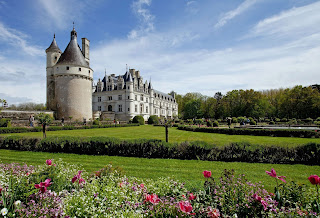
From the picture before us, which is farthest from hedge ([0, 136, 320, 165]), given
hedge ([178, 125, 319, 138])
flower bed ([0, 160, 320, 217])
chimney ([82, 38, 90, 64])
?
chimney ([82, 38, 90, 64])

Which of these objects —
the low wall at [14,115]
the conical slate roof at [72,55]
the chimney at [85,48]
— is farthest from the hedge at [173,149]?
the chimney at [85,48]

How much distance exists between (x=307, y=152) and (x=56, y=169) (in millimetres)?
8893

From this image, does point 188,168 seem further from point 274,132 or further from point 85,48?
point 85,48

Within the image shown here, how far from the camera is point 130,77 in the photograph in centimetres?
4453

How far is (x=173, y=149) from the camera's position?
8.35m

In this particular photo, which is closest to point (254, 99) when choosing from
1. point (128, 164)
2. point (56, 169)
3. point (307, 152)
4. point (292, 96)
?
point (292, 96)

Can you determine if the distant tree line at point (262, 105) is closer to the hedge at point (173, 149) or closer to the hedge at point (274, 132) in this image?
the hedge at point (274, 132)

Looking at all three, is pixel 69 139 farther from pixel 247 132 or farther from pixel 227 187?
pixel 247 132

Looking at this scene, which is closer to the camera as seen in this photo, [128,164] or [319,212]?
[319,212]

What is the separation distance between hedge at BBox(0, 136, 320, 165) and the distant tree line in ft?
131

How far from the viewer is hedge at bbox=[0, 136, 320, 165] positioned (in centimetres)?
749

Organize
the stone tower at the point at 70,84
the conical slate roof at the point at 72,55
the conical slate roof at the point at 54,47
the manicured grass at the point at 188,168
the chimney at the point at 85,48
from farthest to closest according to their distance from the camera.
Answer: the chimney at the point at 85,48 → the conical slate roof at the point at 54,47 → the conical slate roof at the point at 72,55 → the stone tower at the point at 70,84 → the manicured grass at the point at 188,168

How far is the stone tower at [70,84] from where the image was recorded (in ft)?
103

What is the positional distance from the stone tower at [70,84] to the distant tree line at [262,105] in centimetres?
3964
